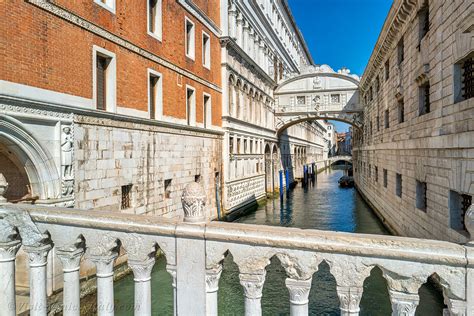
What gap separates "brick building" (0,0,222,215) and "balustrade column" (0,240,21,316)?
154 inches

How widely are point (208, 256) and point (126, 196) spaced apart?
7.69m

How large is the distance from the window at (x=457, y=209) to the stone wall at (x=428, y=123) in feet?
0.06

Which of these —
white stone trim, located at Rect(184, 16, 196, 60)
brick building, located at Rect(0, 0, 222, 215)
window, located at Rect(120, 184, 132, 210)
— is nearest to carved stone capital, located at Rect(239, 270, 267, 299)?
→ brick building, located at Rect(0, 0, 222, 215)

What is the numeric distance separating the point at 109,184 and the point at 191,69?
6.79 meters

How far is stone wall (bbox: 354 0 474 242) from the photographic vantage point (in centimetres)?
675

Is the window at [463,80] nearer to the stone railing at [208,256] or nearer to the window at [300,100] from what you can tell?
the stone railing at [208,256]

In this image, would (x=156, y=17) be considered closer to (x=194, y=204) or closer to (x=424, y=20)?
(x=424, y=20)

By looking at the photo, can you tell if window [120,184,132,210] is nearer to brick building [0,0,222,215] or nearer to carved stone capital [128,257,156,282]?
brick building [0,0,222,215]

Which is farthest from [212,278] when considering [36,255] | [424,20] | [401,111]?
[401,111]

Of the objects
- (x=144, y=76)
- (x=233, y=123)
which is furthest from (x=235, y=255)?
(x=233, y=123)

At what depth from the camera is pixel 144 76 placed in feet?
33.9

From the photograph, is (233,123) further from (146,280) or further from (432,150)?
(146,280)

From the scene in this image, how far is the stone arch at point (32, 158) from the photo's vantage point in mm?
6140

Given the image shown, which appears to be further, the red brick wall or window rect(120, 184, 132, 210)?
window rect(120, 184, 132, 210)
